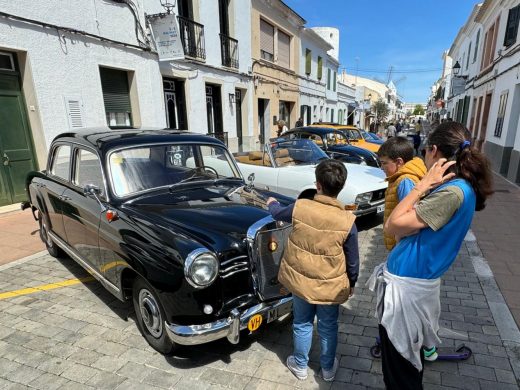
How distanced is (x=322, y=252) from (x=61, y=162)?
3.58 metres

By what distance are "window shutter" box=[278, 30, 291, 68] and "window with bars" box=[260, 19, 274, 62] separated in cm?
94

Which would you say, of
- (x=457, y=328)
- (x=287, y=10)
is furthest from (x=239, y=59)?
(x=457, y=328)

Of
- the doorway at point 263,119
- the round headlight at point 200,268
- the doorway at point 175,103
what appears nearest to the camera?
the round headlight at point 200,268

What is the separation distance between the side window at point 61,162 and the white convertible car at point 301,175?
2.58m

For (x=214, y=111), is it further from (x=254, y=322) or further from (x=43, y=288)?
(x=254, y=322)

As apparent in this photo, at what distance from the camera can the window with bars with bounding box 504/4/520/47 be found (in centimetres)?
1095

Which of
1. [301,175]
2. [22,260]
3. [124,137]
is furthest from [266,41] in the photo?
[22,260]

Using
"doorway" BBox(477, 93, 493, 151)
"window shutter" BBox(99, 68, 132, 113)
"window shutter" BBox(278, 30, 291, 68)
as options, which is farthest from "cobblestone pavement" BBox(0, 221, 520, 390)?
"window shutter" BBox(278, 30, 291, 68)

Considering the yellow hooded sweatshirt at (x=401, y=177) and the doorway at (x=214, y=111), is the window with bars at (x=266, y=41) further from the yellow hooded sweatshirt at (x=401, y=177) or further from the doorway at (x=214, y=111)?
the yellow hooded sweatshirt at (x=401, y=177)

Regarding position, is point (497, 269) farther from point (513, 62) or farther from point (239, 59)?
point (239, 59)

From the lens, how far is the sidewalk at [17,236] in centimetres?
496

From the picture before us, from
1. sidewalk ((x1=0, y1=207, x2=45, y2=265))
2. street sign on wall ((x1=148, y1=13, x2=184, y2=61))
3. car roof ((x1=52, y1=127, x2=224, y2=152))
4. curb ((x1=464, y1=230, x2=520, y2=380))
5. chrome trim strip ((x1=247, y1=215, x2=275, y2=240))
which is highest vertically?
street sign on wall ((x1=148, y1=13, x2=184, y2=61))

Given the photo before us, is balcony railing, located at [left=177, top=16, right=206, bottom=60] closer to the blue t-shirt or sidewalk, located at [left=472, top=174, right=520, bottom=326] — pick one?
sidewalk, located at [left=472, top=174, right=520, bottom=326]

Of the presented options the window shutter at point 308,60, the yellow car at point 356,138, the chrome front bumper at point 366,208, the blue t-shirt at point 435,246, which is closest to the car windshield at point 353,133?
the yellow car at point 356,138
